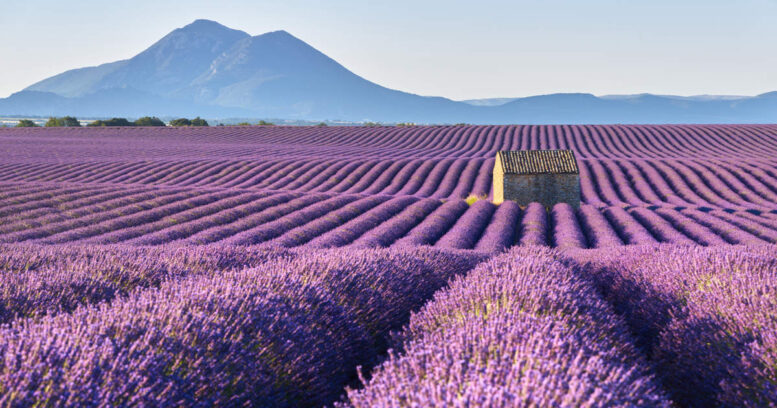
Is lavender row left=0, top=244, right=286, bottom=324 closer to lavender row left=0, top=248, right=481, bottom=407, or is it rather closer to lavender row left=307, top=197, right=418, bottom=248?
lavender row left=0, top=248, right=481, bottom=407

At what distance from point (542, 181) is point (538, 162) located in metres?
0.96

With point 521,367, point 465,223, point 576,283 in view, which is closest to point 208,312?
point 521,367

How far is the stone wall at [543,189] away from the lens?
25.2 meters

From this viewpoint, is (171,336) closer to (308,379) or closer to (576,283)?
(308,379)

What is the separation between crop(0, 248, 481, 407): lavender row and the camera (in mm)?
2713

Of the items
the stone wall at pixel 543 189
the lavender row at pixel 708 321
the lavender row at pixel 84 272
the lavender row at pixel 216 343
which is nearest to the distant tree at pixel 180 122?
the stone wall at pixel 543 189

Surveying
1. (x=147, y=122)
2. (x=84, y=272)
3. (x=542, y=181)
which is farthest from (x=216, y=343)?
(x=147, y=122)

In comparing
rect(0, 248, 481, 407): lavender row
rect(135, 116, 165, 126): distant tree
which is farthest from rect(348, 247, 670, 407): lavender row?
rect(135, 116, 165, 126): distant tree

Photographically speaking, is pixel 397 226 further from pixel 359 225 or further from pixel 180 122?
pixel 180 122

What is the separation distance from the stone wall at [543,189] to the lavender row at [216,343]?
809 inches

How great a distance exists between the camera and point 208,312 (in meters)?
3.85

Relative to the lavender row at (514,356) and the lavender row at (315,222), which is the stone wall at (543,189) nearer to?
the lavender row at (315,222)

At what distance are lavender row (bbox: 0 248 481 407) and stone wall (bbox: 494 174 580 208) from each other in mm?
20560

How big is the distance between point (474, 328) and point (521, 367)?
2.15 ft
